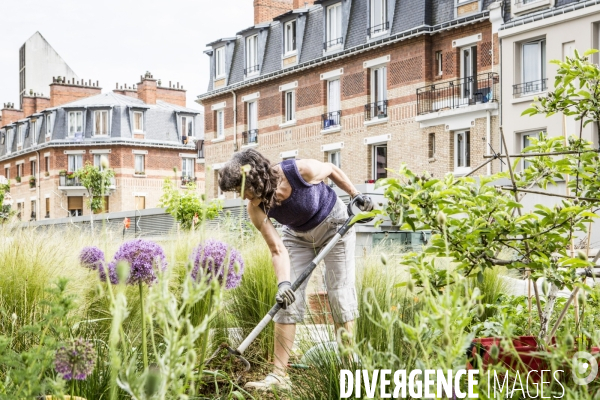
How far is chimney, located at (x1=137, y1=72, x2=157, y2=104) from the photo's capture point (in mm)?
50062

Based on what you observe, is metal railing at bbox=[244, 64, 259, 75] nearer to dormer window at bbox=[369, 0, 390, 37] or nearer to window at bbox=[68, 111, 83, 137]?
dormer window at bbox=[369, 0, 390, 37]

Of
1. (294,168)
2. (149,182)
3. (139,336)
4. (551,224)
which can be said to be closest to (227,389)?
(139,336)

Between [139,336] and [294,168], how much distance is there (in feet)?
4.39

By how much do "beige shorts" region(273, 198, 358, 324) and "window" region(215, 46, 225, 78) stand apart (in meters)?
30.2

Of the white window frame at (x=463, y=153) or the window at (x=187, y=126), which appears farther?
the window at (x=187, y=126)

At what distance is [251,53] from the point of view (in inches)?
1297

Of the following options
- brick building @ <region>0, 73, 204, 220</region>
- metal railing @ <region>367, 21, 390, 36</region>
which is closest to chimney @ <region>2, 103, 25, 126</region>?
brick building @ <region>0, 73, 204, 220</region>

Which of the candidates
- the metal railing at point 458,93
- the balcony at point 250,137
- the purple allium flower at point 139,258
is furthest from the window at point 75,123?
the purple allium flower at point 139,258

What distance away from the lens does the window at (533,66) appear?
21.8 m

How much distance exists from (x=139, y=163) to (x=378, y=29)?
82.9 ft

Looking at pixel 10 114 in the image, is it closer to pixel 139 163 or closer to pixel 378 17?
pixel 139 163

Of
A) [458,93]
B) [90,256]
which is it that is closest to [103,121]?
[458,93]

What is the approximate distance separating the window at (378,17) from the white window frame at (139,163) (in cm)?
2485

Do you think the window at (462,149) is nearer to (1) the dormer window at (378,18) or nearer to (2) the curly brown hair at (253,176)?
(1) the dormer window at (378,18)
